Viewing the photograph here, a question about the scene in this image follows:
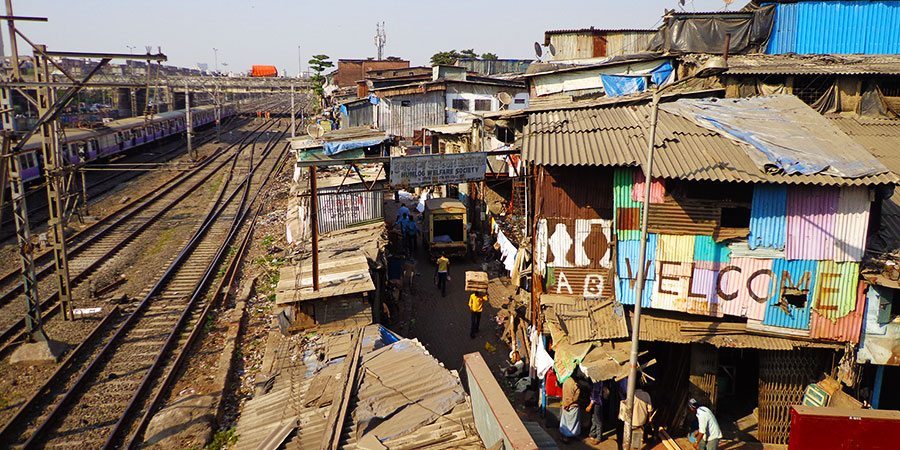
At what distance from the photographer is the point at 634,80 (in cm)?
1928

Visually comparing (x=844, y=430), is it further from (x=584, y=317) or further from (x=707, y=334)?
(x=584, y=317)

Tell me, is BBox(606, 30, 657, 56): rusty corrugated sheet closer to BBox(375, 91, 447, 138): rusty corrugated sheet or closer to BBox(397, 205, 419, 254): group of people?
BBox(375, 91, 447, 138): rusty corrugated sheet

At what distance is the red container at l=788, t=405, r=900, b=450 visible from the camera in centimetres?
910

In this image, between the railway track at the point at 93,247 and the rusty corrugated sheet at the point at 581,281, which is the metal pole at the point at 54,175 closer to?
the railway track at the point at 93,247

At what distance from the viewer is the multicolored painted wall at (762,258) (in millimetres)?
9898

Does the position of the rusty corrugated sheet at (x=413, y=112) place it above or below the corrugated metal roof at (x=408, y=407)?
above

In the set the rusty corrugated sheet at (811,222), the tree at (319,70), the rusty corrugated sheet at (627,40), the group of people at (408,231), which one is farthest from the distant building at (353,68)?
the rusty corrugated sheet at (811,222)

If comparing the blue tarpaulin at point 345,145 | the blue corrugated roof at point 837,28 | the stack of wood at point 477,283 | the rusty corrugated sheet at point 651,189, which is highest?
the blue corrugated roof at point 837,28

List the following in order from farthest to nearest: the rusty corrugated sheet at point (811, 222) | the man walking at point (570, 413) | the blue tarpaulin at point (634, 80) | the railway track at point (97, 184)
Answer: the railway track at point (97, 184)
the blue tarpaulin at point (634, 80)
the man walking at point (570, 413)
the rusty corrugated sheet at point (811, 222)

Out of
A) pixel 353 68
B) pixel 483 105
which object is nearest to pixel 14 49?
pixel 483 105

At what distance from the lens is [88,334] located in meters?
14.9

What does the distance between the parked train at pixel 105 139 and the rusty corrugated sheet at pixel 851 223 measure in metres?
20.5

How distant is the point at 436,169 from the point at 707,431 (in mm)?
7544

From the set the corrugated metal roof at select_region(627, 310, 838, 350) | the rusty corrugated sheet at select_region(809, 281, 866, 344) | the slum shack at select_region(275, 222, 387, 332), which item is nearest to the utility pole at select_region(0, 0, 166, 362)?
the slum shack at select_region(275, 222, 387, 332)
